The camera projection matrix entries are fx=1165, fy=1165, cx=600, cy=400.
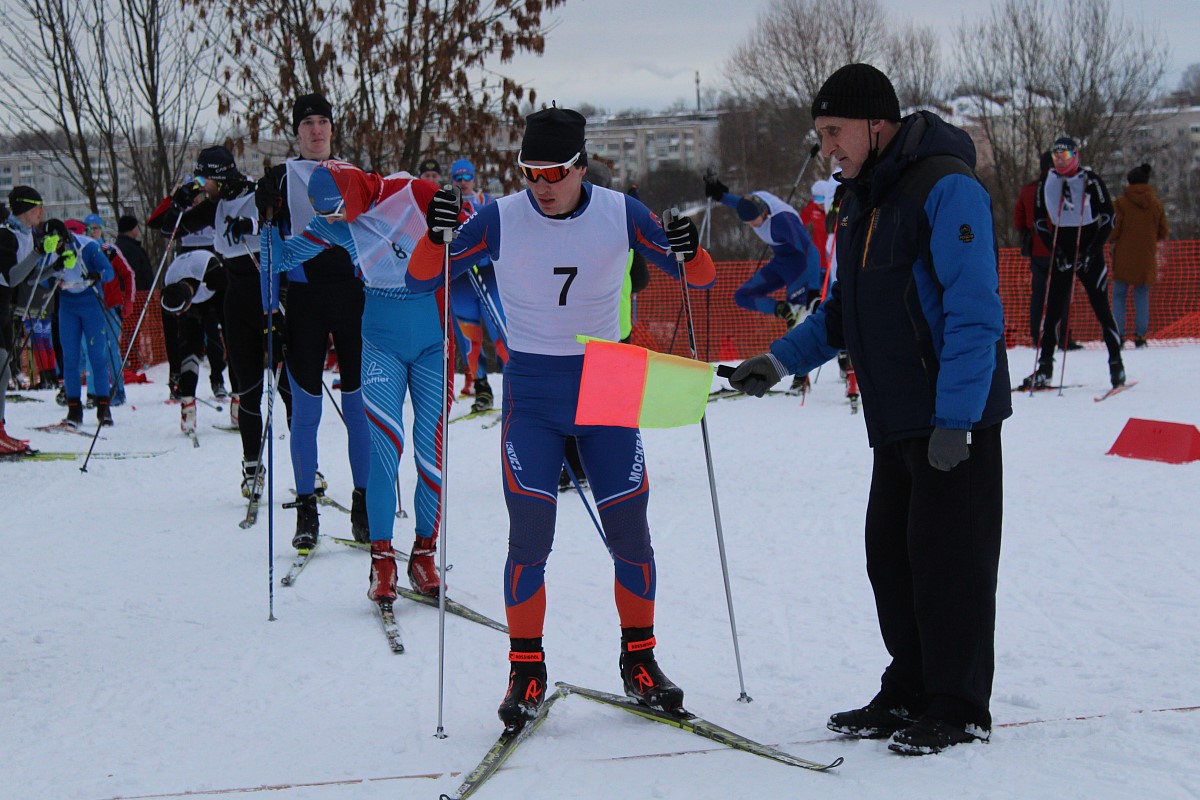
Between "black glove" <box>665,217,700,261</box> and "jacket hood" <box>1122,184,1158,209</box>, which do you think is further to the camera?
"jacket hood" <box>1122,184,1158,209</box>

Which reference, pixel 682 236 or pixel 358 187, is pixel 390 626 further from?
pixel 682 236

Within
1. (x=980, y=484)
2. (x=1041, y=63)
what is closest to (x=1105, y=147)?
(x=1041, y=63)

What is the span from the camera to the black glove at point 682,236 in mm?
3893

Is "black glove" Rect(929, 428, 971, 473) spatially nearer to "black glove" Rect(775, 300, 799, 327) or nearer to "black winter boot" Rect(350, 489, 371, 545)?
"black winter boot" Rect(350, 489, 371, 545)

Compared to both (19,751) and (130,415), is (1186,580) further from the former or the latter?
(130,415)

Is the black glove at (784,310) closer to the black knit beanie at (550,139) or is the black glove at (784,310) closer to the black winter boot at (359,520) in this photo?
the black winter boot at (359,520)

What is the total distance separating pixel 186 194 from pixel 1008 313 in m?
13.6

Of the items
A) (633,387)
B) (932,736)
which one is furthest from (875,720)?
(633,387)

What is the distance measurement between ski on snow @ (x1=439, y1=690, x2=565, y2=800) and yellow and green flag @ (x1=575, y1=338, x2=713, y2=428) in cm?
98

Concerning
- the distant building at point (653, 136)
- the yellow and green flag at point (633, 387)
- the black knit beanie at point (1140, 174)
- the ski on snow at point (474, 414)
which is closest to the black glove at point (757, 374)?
the yellow and green flag at point (633, 387)

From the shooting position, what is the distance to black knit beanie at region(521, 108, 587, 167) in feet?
12.1

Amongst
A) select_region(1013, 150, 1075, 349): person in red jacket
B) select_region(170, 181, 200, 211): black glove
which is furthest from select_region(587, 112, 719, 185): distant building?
select_region(170, 181, 200, 211): black glove

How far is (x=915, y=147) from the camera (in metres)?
3.27

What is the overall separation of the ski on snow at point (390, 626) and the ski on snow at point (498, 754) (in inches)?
39.5
